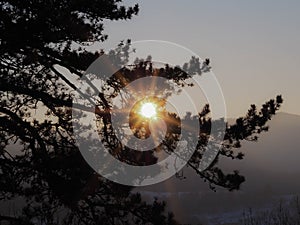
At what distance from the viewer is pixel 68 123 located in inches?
381

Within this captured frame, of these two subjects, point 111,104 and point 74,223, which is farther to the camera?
point 74,223

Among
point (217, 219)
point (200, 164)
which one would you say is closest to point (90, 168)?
point (200, 164)

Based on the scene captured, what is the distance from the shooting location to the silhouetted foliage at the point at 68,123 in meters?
8.79

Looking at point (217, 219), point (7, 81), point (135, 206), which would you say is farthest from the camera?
point (217, 219)

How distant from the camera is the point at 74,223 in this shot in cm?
995

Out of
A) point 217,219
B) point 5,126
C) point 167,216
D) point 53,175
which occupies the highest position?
point 217,219

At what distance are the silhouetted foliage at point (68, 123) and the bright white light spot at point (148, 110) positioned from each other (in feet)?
0.94

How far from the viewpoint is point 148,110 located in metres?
9.31

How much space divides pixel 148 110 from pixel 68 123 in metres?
1.65

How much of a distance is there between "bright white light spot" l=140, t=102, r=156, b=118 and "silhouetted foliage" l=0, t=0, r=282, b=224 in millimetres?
286

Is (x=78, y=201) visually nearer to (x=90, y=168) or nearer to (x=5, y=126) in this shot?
(x=90, y=168)

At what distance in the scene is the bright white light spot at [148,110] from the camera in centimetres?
926

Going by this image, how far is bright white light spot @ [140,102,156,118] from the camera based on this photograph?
30.4 feet

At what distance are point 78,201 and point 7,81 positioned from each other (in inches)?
103
